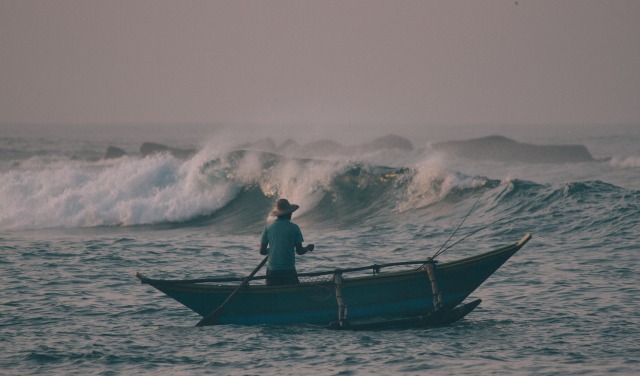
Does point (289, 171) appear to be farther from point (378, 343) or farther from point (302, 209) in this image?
point (378, 343)

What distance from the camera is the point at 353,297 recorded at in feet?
40.0

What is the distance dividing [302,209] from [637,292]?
15.7 meters

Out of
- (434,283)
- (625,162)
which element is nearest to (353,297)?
(434,283)

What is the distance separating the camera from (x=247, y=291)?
1219 centimetres

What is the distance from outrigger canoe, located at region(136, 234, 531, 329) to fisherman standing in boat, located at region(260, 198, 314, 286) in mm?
249

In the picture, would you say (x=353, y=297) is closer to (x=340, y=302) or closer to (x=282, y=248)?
(x=340, y=302)

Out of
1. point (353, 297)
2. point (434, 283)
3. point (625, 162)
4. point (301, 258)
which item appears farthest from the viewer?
point (625, 162)

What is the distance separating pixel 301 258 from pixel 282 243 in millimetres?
6793

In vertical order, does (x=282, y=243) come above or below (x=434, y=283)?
above

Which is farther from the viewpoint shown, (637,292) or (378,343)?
(637,292)

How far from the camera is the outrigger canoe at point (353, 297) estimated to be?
12.1m

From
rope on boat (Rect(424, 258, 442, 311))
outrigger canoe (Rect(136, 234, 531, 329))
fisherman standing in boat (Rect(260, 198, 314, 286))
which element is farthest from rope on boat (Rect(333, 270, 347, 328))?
rope on boat (Rect(424, 258, 442, 311))

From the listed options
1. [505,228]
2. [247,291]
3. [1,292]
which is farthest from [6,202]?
[247,291]

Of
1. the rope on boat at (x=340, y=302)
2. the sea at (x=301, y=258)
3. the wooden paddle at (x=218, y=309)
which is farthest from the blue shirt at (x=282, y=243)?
the sea at (x=301, y=258)
